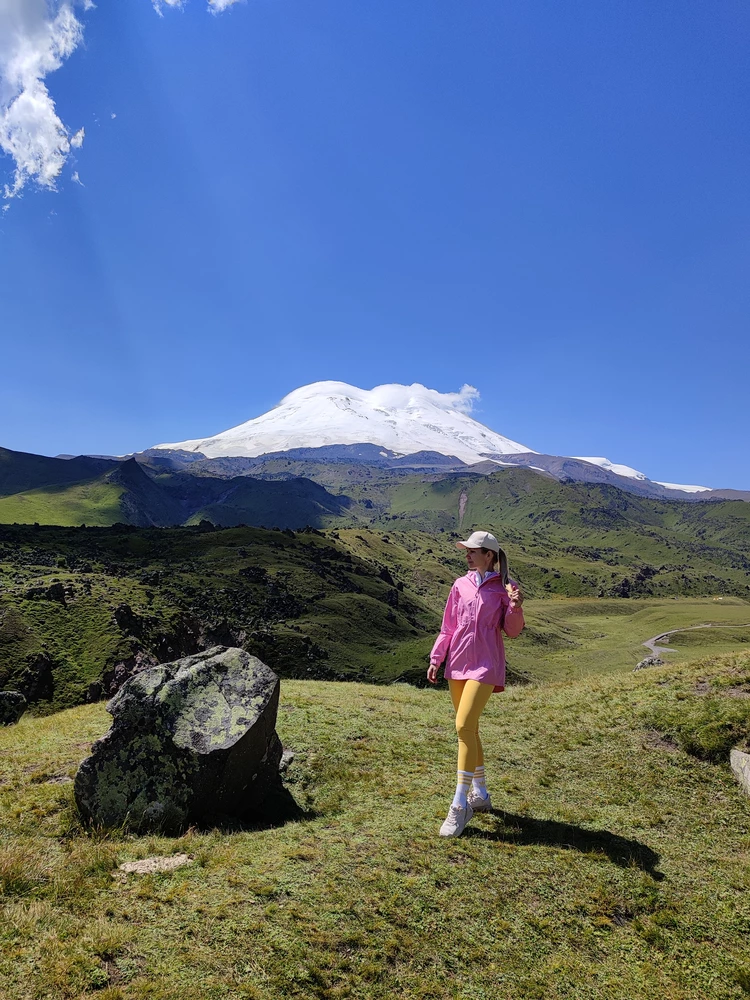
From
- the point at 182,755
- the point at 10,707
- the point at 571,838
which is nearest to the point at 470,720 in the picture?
the point at 571,838

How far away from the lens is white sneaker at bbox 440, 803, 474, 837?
9.64m

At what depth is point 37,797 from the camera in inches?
444

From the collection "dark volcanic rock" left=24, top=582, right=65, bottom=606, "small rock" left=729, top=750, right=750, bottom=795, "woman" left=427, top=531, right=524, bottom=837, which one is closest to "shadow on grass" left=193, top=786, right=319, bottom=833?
"woman" left=427, top=531, right=524, bottom=837

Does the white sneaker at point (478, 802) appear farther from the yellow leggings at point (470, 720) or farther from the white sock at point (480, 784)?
the yellow leggings at point (470, 720)

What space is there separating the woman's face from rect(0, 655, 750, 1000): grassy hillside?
17.7 ft

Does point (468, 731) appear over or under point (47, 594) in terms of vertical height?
over

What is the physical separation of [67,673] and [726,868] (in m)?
68.9

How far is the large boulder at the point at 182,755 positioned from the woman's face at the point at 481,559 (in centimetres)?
656

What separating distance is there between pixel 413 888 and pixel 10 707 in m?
22.3

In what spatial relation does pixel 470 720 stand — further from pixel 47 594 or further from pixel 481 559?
pixel 47 594

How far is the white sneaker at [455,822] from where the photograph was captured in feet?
31.6

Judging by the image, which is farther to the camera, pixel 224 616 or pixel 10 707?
pixel 224 616

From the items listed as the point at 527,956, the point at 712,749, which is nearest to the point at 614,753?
the point at 712,749

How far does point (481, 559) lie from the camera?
1050 cm
